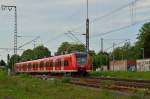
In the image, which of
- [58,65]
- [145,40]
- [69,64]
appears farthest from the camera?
[145,40]

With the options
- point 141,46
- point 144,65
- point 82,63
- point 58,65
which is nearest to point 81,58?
point 82,63

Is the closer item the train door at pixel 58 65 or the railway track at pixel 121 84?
the railway track at pixel 121 84

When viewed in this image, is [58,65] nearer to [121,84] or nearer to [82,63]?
[82,63]

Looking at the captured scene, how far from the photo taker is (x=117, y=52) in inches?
6506

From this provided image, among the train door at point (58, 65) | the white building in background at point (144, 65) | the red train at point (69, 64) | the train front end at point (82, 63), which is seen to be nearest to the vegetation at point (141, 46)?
the white building in background at point (144, 65)

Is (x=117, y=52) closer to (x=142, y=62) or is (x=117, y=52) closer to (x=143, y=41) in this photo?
(x=143, y=41)

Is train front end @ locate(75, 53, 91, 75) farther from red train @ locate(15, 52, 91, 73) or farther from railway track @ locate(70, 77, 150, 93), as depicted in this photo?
railway track @ locate(70, 77, 150, 93)

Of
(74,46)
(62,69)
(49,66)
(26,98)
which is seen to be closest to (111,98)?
(26,98)

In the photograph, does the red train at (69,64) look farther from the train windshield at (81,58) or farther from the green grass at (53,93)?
the green grass at (53,93)

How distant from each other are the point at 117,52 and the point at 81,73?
367ft

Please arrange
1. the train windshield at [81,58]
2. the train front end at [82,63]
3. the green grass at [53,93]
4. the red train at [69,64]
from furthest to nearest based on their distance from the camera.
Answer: the train windshield at [81,58], the train front end at [82,63], the red train at [69,64], the green grass at [53,93]

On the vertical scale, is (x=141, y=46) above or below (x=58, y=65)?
above

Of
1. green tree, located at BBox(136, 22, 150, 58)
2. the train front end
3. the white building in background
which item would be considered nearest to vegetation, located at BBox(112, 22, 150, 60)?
green tree, located at BBox(136, 22, 150, 58)

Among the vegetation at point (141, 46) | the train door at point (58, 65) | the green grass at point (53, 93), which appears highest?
the vegetation at point (141, 46)
